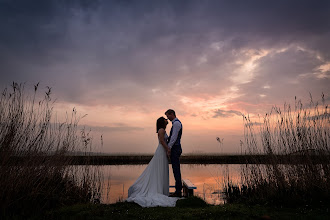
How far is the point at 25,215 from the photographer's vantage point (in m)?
3.83

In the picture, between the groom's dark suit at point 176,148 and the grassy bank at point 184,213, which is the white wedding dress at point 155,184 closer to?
the groom's dark suit at point 176,148

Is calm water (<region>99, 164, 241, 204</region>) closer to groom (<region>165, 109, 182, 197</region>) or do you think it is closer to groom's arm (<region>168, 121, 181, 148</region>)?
groom (<region>165, 109, 182, 197</region>)

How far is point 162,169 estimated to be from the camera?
562cm

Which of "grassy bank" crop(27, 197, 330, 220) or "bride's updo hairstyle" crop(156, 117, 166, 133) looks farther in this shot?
"bride's updo hairstyle" crop(156, 117, 166, 133)

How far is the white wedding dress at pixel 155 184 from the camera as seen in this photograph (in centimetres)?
510

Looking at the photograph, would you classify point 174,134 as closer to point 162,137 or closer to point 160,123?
point 162,137

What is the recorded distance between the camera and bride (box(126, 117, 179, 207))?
5129mm

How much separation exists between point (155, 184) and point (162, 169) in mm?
393

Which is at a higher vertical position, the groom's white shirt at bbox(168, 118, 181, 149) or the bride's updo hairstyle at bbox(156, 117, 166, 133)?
the bride's updo hairstyle at bbox(156, 117, 166, 133)

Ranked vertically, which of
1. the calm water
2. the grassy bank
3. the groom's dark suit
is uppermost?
the groom's dark suit

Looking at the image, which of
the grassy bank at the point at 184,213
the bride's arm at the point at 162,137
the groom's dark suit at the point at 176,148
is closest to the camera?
the grassy bank at the point at 184,213

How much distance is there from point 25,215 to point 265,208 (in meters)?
4.42

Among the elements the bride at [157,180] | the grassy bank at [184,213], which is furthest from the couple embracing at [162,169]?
the grassy bank at [184,213]

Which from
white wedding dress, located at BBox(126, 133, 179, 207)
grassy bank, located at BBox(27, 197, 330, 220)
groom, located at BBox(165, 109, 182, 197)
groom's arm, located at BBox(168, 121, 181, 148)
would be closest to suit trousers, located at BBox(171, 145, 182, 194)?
groom, located at BBox(165, 109, 182, 197)
